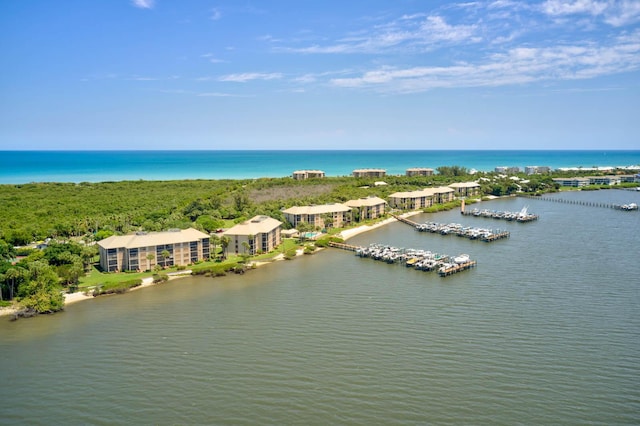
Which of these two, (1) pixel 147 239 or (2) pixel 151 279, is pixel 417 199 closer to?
(1) pixel 147 239

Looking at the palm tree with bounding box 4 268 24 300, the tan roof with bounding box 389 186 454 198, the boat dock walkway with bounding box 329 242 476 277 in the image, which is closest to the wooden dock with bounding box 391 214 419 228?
the tan roof with bounding box 389 186 454 198

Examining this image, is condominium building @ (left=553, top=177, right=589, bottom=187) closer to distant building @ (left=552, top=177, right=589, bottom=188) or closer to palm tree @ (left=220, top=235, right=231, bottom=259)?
distant building @ (left=552, top=177, right=589, bottom=188)

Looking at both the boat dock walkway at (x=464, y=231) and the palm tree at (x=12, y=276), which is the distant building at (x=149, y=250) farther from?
the boat dock walkway at (x=464, y=231)

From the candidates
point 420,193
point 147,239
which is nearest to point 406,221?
point 420,193

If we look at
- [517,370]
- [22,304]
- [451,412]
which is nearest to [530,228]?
[517,370]

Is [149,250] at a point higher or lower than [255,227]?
lower

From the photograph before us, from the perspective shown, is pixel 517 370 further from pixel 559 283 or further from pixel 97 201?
pixel 97 201

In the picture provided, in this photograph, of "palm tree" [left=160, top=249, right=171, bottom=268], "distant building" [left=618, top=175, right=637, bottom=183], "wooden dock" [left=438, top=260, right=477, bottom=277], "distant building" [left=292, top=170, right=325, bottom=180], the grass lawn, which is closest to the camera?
the grass lawn
